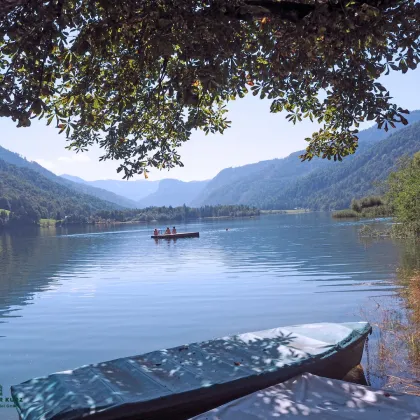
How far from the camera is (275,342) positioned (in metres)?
10.4

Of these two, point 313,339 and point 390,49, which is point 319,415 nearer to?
point 313,339

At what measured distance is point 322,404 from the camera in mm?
6414

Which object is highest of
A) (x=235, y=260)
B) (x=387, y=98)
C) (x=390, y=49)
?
(x=390, y=49)

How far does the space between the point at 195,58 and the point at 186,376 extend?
5.60 m

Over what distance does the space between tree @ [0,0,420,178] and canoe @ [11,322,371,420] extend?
4.31m

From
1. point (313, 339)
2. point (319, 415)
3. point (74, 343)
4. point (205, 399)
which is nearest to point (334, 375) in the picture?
point (313, 339)

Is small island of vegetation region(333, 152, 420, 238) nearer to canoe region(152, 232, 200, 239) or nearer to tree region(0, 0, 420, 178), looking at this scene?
tree region(0, 0, 420, 178)

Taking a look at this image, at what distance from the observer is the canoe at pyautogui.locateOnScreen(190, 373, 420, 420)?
5.97 metres

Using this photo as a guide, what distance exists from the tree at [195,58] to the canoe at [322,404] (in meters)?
4.41

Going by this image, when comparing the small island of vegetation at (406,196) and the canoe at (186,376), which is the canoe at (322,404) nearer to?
the canoe at (186,376)

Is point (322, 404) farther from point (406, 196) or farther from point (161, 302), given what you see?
point (406, 196)

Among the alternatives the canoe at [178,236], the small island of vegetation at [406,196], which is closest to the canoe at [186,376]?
the small island of vegetation at [406,196]

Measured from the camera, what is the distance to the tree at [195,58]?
6.89 meters

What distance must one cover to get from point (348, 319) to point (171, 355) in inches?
415
